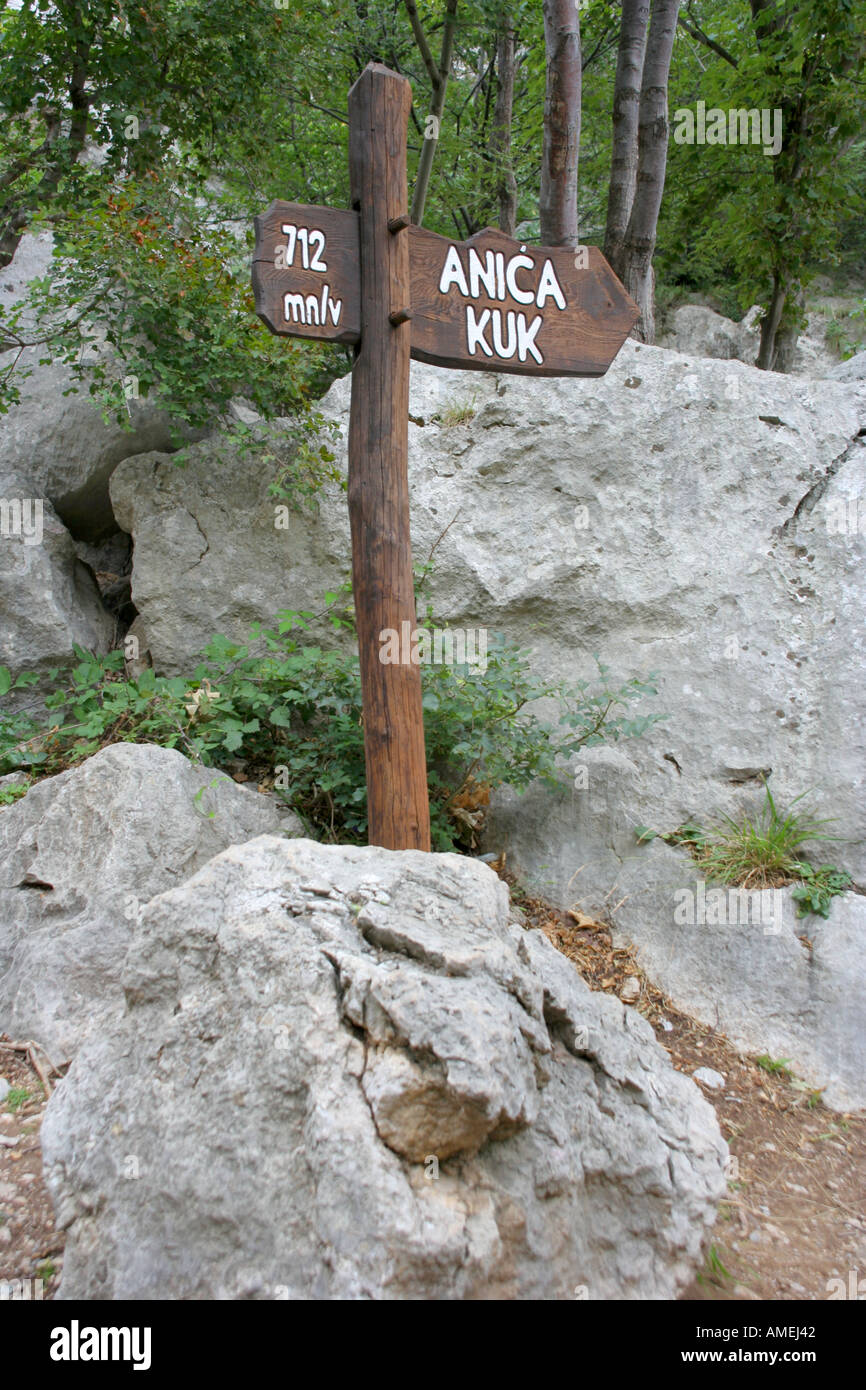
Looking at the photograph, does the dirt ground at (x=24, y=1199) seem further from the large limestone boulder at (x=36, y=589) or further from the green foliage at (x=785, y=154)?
the green foliage at (x=785, y=154)

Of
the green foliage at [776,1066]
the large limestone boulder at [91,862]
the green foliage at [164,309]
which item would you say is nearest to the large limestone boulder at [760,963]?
the green foliage at [776,1066]

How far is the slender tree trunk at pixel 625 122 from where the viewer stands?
20.0ft

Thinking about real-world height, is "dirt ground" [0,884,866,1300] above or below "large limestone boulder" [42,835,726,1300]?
below

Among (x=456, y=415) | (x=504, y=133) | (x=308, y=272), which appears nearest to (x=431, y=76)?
(x=504, y=133)

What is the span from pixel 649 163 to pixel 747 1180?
628 centimetres

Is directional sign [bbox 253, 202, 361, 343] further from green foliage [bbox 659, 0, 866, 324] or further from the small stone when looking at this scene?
green foliage [bbox 659, 0, 866, 324]

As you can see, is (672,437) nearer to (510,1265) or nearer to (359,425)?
(359,425)

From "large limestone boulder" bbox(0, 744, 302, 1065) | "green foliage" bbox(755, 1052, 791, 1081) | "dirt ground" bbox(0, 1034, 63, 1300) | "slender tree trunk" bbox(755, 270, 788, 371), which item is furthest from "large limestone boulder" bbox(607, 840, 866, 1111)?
"slender tree trunk" bbox(755, 270, 788, 371)

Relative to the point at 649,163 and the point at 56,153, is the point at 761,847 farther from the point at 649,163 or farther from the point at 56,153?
the point at 56,153

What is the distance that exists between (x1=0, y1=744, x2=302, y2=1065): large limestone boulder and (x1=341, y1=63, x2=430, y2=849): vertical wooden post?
2.96 feet

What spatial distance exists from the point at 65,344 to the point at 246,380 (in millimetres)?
947

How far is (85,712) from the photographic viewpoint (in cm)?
450

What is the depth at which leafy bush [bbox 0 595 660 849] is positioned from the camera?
3.98m

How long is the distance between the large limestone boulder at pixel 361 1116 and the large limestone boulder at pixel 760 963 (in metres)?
1.18
